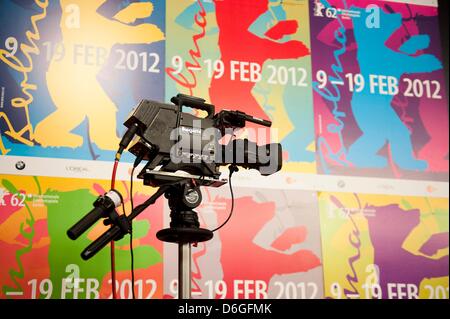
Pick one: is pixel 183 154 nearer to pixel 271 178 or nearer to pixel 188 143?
pixel 188 143

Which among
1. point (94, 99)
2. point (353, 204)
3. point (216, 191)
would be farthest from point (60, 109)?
point (353, 204)

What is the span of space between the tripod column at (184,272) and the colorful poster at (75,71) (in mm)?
739

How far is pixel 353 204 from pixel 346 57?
688 mm

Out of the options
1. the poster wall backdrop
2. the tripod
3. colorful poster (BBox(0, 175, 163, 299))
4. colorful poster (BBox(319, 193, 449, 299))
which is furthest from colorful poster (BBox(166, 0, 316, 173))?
the tripod

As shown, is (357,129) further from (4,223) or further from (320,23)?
(4,223)

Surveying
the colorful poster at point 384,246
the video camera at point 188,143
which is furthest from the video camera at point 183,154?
the colorful poster at point 384,246

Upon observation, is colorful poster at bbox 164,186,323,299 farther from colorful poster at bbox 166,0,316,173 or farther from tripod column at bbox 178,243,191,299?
tripod column at bbox 178,243,191,299

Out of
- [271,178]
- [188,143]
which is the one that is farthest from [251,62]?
[188,143]

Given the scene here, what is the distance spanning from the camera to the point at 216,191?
2281mm

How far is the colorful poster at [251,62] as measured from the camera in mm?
2375

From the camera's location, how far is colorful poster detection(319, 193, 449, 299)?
234cm

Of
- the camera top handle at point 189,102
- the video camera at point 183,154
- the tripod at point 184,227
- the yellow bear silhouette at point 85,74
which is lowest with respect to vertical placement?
the tripod at point 184,227

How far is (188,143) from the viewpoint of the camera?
5.28ft

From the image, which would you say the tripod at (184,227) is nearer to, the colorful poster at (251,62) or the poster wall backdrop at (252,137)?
the poster wall backdrop at (252,137)
